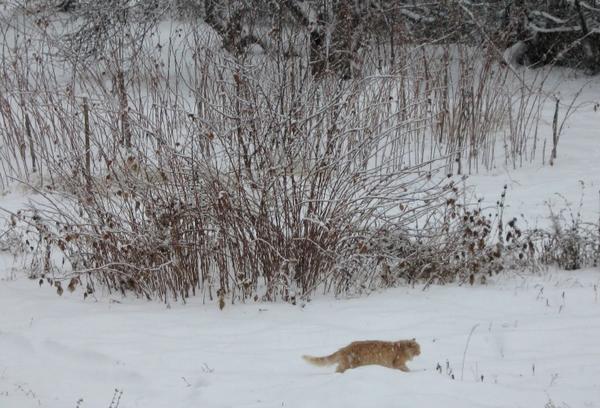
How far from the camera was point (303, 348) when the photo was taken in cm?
411

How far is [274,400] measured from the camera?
3398mm

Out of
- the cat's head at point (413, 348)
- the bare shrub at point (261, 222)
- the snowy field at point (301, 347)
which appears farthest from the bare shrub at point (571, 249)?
the cat's head at point (413, 348)

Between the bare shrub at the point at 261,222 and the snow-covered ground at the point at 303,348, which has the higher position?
the bare shrub at the point at 261,222

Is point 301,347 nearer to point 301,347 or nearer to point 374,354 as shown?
point 301,347

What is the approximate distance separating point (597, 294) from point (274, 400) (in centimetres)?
244

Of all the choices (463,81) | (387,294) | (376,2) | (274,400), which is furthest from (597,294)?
(376,2)

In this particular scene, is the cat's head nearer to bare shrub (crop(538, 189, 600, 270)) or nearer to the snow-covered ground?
the snow-covered ground

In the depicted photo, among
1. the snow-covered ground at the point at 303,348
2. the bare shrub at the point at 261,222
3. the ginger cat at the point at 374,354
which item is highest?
the bare shrub at the point at 261,222

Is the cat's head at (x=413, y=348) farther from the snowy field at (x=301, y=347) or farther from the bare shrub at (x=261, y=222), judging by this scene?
the bare shrub at (x=261, y=222)

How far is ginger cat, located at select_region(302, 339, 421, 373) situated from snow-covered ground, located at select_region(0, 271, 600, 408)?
0.07 metres

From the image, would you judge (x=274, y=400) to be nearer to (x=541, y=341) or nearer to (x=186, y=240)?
(x=541, y=341)

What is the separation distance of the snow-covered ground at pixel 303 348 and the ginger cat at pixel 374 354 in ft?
0.24

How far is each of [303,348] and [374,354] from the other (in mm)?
604

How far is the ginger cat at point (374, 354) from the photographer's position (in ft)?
11.8
